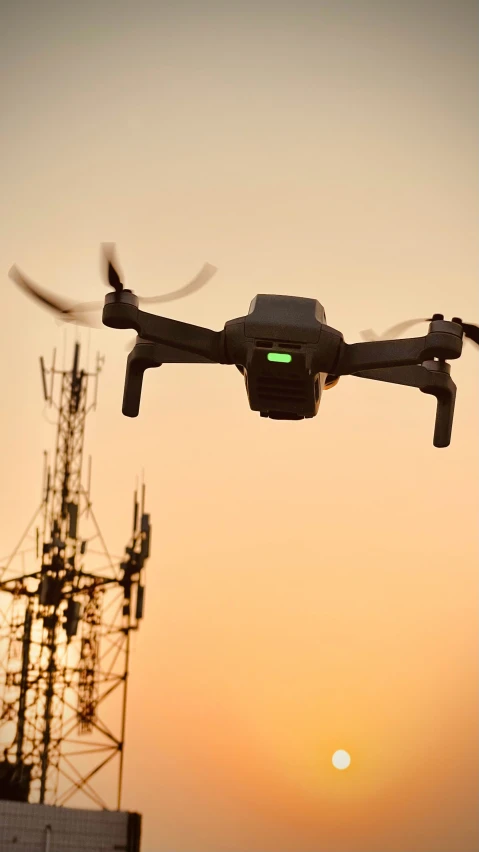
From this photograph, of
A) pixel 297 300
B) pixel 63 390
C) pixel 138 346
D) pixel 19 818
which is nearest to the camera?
pixel 297 300

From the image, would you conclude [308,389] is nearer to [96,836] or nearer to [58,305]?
[58,305]

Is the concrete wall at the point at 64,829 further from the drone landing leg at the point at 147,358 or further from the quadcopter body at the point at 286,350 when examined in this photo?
the quadcopter body at the point at 286,350

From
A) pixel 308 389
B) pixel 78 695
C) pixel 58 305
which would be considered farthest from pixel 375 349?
pixel 78 695

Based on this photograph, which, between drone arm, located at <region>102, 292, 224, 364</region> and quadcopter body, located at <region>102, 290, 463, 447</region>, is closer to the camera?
quadcopter body, located at <region>102, 290, 463, 447</region>

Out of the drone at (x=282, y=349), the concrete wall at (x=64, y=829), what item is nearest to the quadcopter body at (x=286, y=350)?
the drone at (x=282, y=349)

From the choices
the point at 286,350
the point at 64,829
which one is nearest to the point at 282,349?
the point at 286,350

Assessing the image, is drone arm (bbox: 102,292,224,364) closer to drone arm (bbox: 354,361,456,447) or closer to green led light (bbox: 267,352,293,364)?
green led light (bbox: 267,352,293,364)

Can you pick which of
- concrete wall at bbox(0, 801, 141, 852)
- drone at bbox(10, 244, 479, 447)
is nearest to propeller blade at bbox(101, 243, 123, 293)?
drone at bbox(10, 244, 479, 447)
